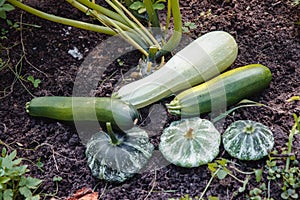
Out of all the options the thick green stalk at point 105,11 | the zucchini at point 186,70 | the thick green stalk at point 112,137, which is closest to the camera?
the thick green stalk at point 112,137

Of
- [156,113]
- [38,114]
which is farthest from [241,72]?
[38,114]

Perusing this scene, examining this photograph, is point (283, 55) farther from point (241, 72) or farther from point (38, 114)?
point (38, 114)

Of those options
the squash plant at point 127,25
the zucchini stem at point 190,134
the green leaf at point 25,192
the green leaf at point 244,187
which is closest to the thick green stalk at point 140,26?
the squash plant at point 127,25

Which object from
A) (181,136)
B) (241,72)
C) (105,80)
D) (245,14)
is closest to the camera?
(181,136)

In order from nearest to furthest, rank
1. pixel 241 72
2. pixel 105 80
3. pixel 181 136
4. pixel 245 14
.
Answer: pixel 181 136
pixel 241 72
pixel 105 80
pixel 245 14

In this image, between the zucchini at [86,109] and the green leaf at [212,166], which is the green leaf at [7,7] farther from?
the green leaf at [212,166]

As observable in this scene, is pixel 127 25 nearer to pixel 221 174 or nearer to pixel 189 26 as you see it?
pixel 189 26

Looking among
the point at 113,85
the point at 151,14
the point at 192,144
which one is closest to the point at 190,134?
the point at 192,144

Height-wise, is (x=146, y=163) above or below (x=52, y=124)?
below
